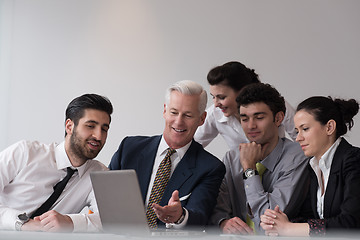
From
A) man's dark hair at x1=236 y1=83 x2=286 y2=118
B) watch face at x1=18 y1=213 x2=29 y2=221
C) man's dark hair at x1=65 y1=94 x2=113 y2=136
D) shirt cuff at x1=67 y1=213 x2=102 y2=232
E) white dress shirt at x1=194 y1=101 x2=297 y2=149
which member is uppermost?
man's dark hair at x1=236 y1=83 x2=286 y2=118

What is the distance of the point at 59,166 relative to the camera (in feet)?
8.25

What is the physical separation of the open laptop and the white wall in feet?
8.78

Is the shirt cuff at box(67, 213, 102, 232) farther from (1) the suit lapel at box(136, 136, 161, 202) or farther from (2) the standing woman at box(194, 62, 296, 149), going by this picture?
(2) the standing woman at box(194, 62, 296, 149)

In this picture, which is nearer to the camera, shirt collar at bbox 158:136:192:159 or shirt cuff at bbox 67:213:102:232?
shirt cuff at bbox 67:213:102:232

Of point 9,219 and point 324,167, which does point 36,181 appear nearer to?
point 9,219

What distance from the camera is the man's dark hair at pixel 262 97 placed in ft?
8.52

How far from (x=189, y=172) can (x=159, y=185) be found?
6.3 inches

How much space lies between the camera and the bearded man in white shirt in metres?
2.47

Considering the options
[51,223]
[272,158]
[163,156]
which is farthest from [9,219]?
[272,158]

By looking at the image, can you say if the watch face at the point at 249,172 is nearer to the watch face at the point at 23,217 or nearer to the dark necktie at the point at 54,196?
the dark necktie at the point at 54,196

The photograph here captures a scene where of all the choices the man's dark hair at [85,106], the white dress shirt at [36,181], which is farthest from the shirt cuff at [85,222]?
the man's dark hair at [85,106]

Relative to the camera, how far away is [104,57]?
4.78 metres

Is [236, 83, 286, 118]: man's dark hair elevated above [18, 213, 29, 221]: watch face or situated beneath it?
elevated above

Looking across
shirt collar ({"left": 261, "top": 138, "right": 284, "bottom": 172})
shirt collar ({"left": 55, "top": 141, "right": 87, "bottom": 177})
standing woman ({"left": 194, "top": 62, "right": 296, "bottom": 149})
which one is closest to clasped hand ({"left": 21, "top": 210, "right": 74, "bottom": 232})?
shirt collar ({"left": 55, "top": 141, "right": 87, "bottom": 177})
